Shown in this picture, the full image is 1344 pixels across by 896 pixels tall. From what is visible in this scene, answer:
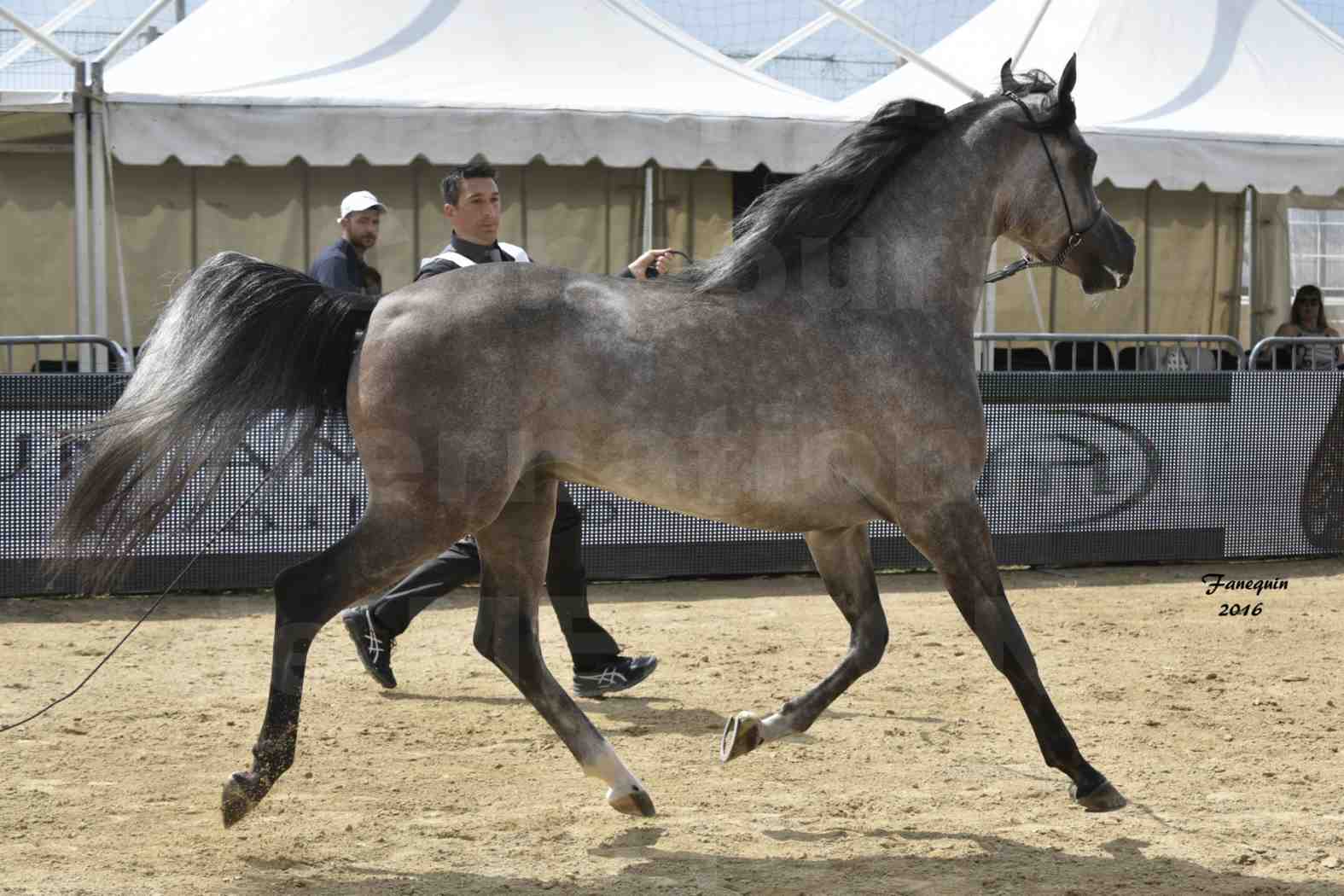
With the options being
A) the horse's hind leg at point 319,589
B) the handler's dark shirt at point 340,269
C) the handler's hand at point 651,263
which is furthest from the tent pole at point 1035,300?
the horse's hind leg at point 319,589

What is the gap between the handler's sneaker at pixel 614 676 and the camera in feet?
18.1

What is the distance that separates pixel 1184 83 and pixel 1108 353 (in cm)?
285

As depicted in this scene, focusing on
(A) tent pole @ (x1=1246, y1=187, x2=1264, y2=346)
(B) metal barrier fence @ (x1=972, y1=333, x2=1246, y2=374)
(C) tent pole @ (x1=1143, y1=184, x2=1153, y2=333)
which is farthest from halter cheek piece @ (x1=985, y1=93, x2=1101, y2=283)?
(A) tent pole @ (x1=1246, y1=187, x2=1264, y2=346)

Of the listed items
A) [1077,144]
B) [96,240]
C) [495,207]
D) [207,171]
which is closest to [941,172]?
[1077,144]

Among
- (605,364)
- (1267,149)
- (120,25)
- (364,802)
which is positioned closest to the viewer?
(605,364)

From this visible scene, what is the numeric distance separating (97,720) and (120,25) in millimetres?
11380

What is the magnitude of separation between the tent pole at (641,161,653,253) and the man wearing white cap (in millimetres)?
3015

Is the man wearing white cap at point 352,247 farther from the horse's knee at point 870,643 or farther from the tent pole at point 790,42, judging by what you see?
the tent pole at point 790,42

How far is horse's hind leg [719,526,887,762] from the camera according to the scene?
4.18 metres

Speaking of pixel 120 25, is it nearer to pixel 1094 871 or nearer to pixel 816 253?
pixel 816 253

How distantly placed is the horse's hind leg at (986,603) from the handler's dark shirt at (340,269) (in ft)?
10.8

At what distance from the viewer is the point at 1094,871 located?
3570 mm

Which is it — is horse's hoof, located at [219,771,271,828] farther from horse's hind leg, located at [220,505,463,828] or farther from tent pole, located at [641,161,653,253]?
tent pole, located at [641,161,653,253]

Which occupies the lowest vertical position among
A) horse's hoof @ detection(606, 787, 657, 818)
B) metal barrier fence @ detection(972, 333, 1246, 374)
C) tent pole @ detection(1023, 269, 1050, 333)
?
horse's hoof @ detection(606, 787, 657, 818)
